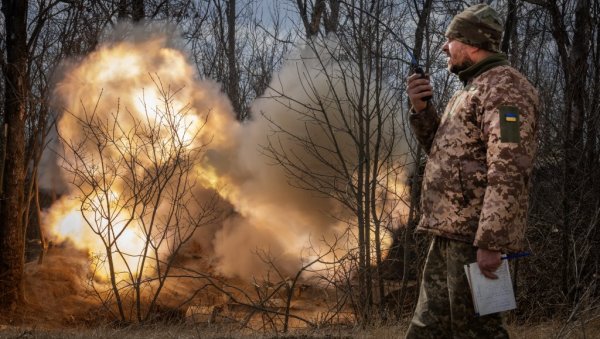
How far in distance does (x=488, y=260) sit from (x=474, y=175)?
0.43m

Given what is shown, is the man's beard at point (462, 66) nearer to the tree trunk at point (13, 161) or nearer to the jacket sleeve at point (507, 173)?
the jacket sleeve at point (507, 173)

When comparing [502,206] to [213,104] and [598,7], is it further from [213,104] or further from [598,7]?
[213,104]

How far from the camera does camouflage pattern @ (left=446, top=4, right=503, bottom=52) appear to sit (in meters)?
3.05

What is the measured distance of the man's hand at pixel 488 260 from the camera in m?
2.74

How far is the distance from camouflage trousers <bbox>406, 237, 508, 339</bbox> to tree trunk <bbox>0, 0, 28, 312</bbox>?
10.0m

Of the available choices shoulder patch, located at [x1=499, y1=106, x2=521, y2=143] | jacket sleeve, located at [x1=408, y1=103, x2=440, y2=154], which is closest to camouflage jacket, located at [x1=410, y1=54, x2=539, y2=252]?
shoulder patch, located at [x1=499, y1=106, x2=521, y2=143]

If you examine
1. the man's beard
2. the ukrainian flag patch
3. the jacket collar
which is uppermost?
the man's beard

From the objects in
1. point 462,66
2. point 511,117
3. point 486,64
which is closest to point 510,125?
point 511,117

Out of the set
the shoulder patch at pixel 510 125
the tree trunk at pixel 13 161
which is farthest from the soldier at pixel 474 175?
the tree trunk at pixel 13 161

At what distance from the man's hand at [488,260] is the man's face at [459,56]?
101cm

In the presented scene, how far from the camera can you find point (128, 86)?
475 inches

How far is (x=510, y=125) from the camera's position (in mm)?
2748

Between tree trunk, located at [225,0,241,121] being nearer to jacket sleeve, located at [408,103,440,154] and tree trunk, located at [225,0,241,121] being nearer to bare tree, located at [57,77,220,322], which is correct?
bare tree, located at [57,77,220,322]

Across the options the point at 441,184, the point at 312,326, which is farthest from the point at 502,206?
the point at 312,326
